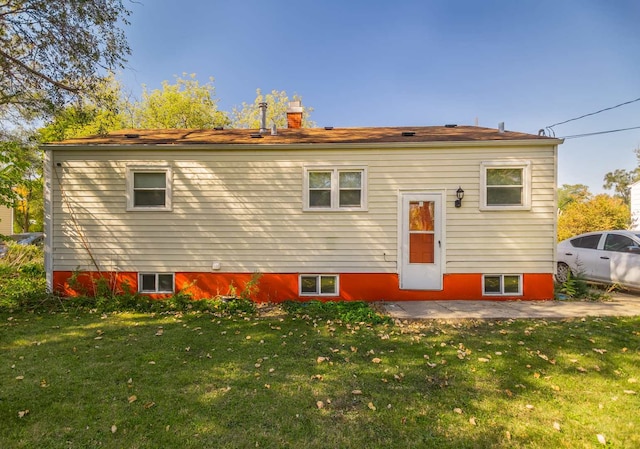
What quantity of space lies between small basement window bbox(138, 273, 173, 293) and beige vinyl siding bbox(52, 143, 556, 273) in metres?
0.20

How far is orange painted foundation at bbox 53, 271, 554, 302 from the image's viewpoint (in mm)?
7113

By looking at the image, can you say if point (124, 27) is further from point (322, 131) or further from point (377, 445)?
point (377, 445)

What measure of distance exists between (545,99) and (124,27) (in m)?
16.0

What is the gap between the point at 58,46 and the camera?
7.08 meters

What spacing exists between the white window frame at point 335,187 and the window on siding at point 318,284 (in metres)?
1.58

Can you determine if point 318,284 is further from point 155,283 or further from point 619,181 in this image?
point 619,181

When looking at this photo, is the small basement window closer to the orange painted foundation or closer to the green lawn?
the orange painted foundation

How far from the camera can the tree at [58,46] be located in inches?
267

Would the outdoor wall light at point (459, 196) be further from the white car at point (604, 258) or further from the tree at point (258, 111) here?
the tree at point (258, 111)

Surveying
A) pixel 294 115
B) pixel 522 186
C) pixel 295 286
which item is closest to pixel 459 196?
pixel 522 186

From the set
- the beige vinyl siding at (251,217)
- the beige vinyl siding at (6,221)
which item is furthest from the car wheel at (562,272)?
the beige vinyl siding at (6,221)

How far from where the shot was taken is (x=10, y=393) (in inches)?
125

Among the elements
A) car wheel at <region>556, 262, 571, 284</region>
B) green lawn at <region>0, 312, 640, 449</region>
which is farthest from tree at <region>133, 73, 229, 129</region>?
car wheel at <region>556, 262, 571, 284</region>

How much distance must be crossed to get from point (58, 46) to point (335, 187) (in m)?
7.15
